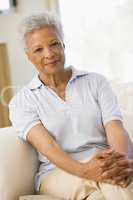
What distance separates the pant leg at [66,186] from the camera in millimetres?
1381

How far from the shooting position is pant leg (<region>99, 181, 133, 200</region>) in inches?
51.4

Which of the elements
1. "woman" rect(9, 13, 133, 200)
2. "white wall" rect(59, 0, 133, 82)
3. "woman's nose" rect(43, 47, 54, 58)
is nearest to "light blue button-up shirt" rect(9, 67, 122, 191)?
"woman" rect(9, 13, 133, 200)

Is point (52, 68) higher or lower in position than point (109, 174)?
higher

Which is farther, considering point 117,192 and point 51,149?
point 51,149

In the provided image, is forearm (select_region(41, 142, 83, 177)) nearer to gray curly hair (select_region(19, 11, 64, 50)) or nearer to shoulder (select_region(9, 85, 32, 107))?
shoulder (select_region(9, 85, 32, 107))

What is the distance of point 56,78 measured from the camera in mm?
1590

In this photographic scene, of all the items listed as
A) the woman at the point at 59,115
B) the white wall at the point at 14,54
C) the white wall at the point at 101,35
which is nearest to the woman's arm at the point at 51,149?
the woman at the point at 59,115

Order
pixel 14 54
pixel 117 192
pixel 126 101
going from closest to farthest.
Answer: pixel 117 192, pixel 126 101, pixel 14 54

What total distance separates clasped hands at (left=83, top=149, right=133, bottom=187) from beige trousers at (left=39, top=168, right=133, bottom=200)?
2cm

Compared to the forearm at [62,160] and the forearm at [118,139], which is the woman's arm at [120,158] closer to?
the forearm at [118,139]

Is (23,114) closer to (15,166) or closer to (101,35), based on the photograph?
(15,166)

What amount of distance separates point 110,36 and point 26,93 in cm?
120

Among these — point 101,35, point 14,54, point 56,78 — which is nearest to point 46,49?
point 56,78

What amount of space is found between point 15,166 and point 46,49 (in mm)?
472
